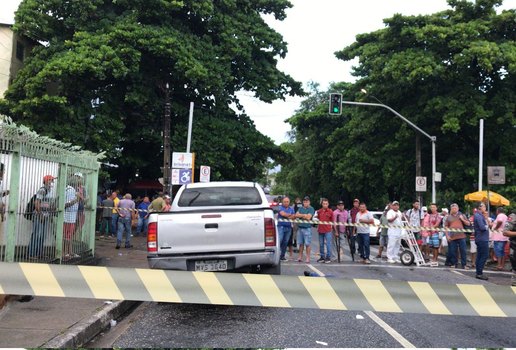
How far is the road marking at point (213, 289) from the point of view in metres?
4.87

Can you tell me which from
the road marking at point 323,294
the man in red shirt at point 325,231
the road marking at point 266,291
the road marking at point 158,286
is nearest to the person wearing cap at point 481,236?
the man in red shirt at point 325,231

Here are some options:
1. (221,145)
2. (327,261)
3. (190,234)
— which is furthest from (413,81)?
(190,234)

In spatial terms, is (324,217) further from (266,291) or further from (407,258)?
(266,291)

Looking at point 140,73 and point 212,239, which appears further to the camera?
point 140,73

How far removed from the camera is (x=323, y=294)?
193 inches

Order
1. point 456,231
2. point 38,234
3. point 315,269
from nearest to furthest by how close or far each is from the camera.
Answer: point 38,234 < point 315,269 < point 456,231

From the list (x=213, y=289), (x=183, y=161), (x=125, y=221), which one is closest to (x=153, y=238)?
(x=213, y=289)

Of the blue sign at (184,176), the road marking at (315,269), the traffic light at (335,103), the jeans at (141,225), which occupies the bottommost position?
the road marking at (315,269)

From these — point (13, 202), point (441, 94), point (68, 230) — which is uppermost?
point (441, 94)

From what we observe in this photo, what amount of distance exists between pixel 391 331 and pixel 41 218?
19.2 ft

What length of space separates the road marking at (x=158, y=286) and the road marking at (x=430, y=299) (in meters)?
2.16

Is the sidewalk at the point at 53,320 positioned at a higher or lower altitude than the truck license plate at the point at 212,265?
lower

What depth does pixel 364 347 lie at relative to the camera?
578 centimetres

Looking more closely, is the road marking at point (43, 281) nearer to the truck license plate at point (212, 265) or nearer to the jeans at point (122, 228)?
the truck license plate at point (212, 265)
